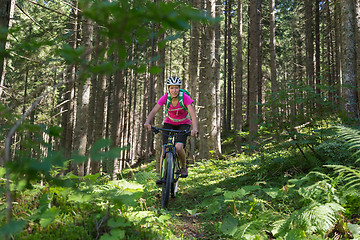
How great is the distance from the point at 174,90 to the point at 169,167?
5.32 ft


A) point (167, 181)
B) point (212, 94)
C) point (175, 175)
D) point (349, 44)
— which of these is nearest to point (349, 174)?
point (167, 181)

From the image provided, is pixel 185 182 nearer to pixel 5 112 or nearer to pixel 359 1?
pixel 5 112

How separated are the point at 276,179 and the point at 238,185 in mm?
866

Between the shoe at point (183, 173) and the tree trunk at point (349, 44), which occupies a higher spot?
the tree trunk at point (349, 44)

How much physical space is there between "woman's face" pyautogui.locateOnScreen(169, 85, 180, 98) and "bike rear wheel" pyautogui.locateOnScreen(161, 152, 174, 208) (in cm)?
125

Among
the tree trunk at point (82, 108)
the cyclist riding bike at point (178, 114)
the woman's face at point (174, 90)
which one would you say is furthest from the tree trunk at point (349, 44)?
the tree trunk at point (82, 108)

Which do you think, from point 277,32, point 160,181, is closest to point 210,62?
point 160,181

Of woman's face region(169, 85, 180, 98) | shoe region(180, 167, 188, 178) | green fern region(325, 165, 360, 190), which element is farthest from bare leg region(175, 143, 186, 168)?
green fern region(325, 165, 360, 190)

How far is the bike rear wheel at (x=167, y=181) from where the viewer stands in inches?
191

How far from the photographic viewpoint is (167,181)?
494 cm

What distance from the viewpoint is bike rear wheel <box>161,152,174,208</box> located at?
4.86 meters

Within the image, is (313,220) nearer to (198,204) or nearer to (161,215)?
(161,215)

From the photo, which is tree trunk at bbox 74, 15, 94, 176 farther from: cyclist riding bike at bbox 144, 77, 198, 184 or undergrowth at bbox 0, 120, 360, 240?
undergrowth at bbox 0, 120, 360, 240

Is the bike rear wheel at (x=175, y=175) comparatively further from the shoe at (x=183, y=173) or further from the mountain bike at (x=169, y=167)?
the shoe at (x=183, y=173)
